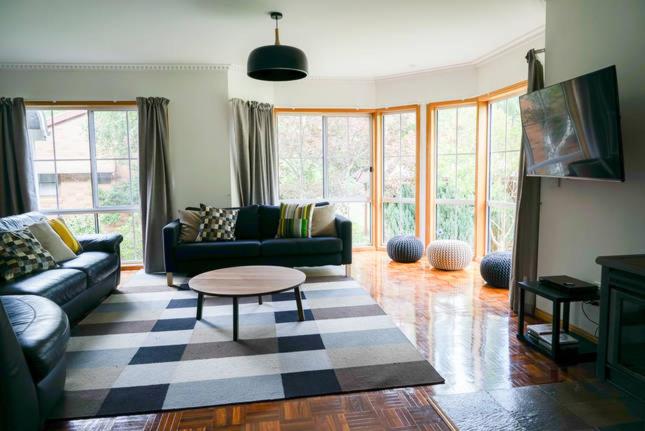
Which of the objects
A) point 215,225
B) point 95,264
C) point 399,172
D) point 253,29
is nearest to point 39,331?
point 95,264

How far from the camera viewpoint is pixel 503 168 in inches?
192

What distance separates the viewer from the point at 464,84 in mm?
5289

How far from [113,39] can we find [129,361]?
3058 mm

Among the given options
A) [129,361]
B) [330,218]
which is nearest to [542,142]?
[330,218]

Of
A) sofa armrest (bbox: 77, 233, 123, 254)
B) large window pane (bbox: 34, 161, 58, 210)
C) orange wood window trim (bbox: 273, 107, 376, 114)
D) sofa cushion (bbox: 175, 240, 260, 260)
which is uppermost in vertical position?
orange wood window trim (bbox: 273, 107, 376, 114)

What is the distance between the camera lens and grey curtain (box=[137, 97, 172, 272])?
16.2 ft

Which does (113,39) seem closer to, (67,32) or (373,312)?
(67,32)

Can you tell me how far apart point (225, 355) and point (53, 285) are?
1.36m

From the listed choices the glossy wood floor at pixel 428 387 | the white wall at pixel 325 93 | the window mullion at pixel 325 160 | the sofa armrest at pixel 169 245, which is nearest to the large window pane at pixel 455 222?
the glossy wood floor at pixel 428 387

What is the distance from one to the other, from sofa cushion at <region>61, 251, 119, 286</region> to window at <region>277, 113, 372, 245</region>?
2535 mm

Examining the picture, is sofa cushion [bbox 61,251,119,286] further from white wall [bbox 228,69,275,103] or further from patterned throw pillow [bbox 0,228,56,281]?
white wall [bbox 228,69,275,103]

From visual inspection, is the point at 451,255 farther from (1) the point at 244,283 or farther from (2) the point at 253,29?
(2) the point at 253,29

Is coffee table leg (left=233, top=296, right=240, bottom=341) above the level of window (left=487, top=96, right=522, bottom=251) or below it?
below

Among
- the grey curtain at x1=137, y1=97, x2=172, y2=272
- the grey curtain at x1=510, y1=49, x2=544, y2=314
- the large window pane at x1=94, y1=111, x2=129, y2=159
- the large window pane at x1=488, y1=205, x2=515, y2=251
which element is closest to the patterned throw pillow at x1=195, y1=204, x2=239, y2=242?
the grey curtain at x1=137, y1=97, x2=172, y2=272
